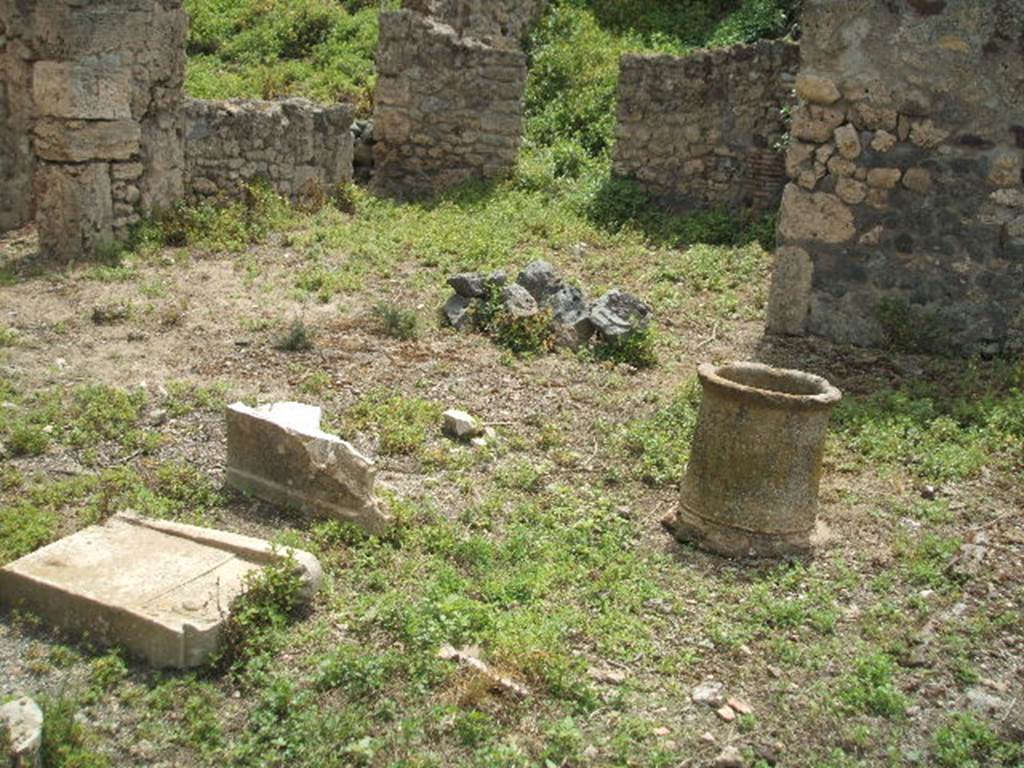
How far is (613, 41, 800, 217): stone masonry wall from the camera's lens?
12688 mm

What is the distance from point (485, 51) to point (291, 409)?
8.40 m

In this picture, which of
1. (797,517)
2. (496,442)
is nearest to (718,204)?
(496,442)

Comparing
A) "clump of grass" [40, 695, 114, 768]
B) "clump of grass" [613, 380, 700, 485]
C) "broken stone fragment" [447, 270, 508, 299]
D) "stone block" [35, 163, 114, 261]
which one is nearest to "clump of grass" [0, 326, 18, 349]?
"stone block" [35, 163, 114, 261]

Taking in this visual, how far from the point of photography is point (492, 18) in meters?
16.7

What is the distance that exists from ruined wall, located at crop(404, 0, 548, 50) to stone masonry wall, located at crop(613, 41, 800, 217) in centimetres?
339

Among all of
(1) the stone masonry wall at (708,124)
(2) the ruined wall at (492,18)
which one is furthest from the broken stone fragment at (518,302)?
(2) the ruined wall at (492,18)

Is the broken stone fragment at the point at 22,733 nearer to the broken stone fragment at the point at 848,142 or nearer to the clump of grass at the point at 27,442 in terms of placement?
the clump of grass at the point at 27,442

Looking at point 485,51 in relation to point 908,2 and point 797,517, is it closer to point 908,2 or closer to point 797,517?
point 908,2

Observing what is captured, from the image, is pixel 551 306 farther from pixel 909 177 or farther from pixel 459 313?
pixel 909 177

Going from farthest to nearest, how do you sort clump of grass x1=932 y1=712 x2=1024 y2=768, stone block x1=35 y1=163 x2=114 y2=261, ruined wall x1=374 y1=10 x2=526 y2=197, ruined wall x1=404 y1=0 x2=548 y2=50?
ruined wall x1=404 y1=0 x2=548 y2=50 → ruined wall x1=374 y1=10 x2=526 y2=197 → stone block x1=35 y1=163 x2=114 y2=261 → clump of grass x1=932 y1=712 x2=1024 y2=768

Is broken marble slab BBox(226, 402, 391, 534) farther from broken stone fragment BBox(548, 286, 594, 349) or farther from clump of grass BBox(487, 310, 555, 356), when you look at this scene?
broken stone fragment BBox(548, 286, 594, 349)

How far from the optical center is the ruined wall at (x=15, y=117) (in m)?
10.7

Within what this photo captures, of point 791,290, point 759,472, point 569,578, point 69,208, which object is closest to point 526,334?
point 791,290

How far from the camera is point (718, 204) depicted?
13.1 meters
